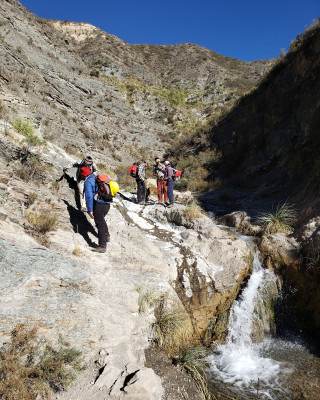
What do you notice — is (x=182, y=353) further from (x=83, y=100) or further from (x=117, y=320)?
(x=83, y=100)

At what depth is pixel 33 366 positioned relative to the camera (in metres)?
2.79

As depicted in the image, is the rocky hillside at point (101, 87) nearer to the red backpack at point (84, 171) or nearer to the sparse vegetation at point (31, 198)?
the red backpack at point (84, 171)

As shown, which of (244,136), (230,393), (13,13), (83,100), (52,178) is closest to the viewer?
(230,393)

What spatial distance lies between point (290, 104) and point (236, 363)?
44.1 ft

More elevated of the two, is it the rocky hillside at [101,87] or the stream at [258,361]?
the rocky hillside at [101,87]

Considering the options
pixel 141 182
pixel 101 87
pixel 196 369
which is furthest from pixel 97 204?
pixel 101 87

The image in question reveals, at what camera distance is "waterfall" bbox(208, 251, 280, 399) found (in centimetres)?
417

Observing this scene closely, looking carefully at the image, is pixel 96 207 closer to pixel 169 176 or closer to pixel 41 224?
pixel 41 224

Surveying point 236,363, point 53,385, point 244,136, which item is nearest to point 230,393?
point 236,363

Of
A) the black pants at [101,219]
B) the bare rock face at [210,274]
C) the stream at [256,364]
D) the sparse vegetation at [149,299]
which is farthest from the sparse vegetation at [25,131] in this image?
the stream at [256,364]

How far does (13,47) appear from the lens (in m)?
17.2

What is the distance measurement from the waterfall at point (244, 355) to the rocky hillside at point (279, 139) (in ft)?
11.1

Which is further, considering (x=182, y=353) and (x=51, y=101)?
(x=51, y=101)

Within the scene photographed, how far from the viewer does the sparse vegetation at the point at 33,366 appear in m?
2.52
